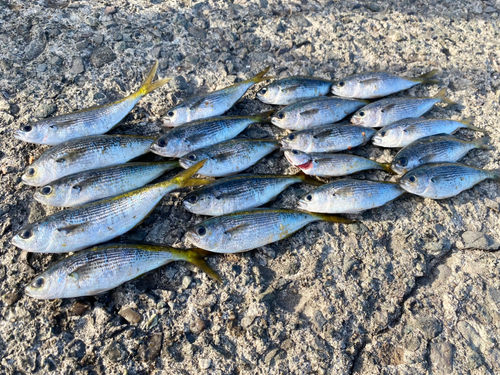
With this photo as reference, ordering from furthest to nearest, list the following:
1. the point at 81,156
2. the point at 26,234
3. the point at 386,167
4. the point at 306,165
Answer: the point at 386,167
the point at 306,165
the point at 81,156
the point at 26,234

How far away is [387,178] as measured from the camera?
4.17 meters

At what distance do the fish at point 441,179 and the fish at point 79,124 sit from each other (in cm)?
331

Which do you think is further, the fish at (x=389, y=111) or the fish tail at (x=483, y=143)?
the fish at (x=389, y=111)

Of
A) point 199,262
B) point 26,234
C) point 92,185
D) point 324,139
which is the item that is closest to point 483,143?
point 324,139

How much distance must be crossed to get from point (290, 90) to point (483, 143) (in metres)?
2.53

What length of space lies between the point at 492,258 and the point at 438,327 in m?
1.05

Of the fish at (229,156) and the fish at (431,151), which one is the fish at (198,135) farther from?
the fish at (431,151)

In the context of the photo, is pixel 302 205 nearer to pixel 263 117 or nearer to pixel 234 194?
pixel 234 194

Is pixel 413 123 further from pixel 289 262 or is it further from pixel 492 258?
pixel 289 262

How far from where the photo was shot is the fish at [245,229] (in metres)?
3.37

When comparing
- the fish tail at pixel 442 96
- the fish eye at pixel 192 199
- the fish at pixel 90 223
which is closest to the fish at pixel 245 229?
the fish eye at pixel 192 199

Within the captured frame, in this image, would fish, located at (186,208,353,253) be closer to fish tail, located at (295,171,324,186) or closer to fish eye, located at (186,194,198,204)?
fish eye, located at (186,194,198,204)

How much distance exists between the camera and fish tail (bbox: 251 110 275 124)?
4413mm

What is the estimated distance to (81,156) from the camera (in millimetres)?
3715
